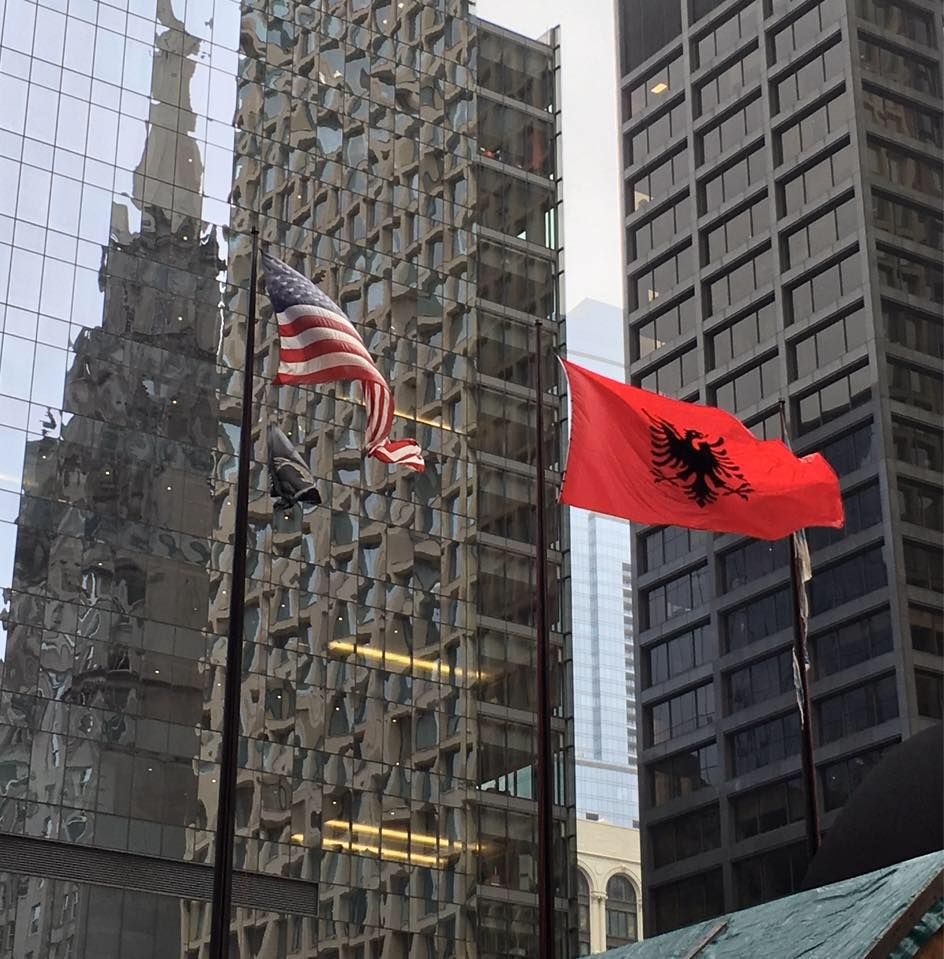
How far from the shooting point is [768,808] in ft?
275

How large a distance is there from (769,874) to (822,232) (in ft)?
102

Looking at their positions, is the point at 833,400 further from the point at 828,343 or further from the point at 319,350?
the point at 319,350

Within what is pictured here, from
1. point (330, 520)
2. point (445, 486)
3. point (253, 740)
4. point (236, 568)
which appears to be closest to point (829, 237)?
point (445, 486)

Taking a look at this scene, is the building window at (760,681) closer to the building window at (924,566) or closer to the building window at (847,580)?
the building window at (847,580)

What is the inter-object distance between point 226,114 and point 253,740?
79.5 ft

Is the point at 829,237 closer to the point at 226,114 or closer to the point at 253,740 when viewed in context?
the point at 226,114

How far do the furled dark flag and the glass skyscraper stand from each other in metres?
32.9

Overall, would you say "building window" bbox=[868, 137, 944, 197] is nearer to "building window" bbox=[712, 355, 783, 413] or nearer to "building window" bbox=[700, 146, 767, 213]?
"building window" bbox=[700, 146, 767, 213]

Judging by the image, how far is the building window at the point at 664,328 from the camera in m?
98.6

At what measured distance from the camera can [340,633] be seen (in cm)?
6775

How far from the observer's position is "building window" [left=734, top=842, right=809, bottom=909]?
81062mm

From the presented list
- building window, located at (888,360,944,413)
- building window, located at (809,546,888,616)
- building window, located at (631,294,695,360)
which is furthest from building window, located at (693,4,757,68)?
building window, located at (809,546,888,616)

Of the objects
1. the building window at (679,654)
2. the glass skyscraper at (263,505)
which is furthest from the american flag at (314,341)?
the building window at (679,654)

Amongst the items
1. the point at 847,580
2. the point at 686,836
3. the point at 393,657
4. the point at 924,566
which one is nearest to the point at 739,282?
the point at 847,580
